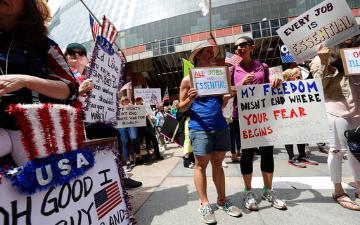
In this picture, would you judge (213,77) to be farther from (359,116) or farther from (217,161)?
(359,116)

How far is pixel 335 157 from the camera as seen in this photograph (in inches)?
135

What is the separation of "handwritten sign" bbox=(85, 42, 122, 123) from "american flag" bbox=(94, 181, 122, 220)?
53.2 inches

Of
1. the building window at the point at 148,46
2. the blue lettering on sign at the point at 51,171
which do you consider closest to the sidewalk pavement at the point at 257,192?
the blue lettering on sign at the point at 51,171

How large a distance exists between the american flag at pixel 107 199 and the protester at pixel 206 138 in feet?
4.34

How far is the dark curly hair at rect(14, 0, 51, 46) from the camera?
4.98ft

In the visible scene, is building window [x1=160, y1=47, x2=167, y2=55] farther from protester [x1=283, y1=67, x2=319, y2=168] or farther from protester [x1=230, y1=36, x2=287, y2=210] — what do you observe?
protester [x1=230, y1=36, x2=287, y2=210]

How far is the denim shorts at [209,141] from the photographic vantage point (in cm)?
309

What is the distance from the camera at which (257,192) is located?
3.88 metres

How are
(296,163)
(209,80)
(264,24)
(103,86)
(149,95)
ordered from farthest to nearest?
(264,24) → (149,95) → (296,163) → (103,86) → (209,80)

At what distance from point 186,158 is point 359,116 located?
340 centimetres

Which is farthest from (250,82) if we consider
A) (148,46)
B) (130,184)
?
(148,46)

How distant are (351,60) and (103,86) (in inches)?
110

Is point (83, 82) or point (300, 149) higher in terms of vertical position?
point (83, 82)

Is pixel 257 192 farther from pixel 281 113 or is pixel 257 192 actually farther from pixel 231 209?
pixel 281 113
